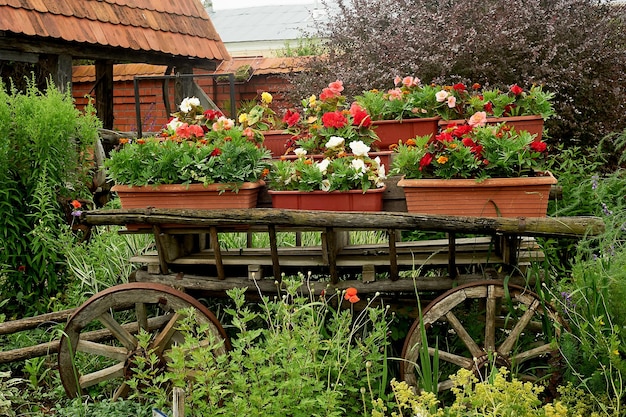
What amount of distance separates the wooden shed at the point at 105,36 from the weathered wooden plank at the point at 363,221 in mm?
3643

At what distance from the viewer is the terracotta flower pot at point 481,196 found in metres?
2.90

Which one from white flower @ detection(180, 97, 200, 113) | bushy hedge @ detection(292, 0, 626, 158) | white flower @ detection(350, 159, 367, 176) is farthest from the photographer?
bushy hedge @ detection(292, 0, 626, 158)

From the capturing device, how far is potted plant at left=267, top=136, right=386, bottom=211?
3039mm

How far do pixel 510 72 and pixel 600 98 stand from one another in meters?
0.79

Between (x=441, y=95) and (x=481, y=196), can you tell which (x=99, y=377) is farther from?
(x=441, y=95)

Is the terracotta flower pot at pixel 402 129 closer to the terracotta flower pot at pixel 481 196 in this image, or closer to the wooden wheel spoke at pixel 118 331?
the terracotta flower pot at pixel 481 196

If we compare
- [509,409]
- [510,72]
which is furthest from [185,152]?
[510,72]

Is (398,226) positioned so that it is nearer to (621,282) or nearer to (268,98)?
(621,282)

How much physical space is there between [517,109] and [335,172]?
990 millimetres

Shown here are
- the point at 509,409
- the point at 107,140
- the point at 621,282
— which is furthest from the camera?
the point at 107,140

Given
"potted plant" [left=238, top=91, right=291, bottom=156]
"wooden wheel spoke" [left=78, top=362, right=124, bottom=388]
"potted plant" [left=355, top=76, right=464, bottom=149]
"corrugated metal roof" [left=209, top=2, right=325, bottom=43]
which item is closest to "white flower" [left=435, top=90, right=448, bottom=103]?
"potted plant" [left=355, top=76, right=464, bottom=149]

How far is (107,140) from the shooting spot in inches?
260

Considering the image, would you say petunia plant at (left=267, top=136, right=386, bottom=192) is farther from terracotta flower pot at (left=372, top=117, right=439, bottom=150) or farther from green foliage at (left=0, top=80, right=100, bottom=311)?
green foliage at (left=0, top=80, right=100, bottom=311)

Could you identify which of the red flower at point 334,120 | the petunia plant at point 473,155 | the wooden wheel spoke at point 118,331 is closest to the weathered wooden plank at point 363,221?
the petunia plant at point 473,155
